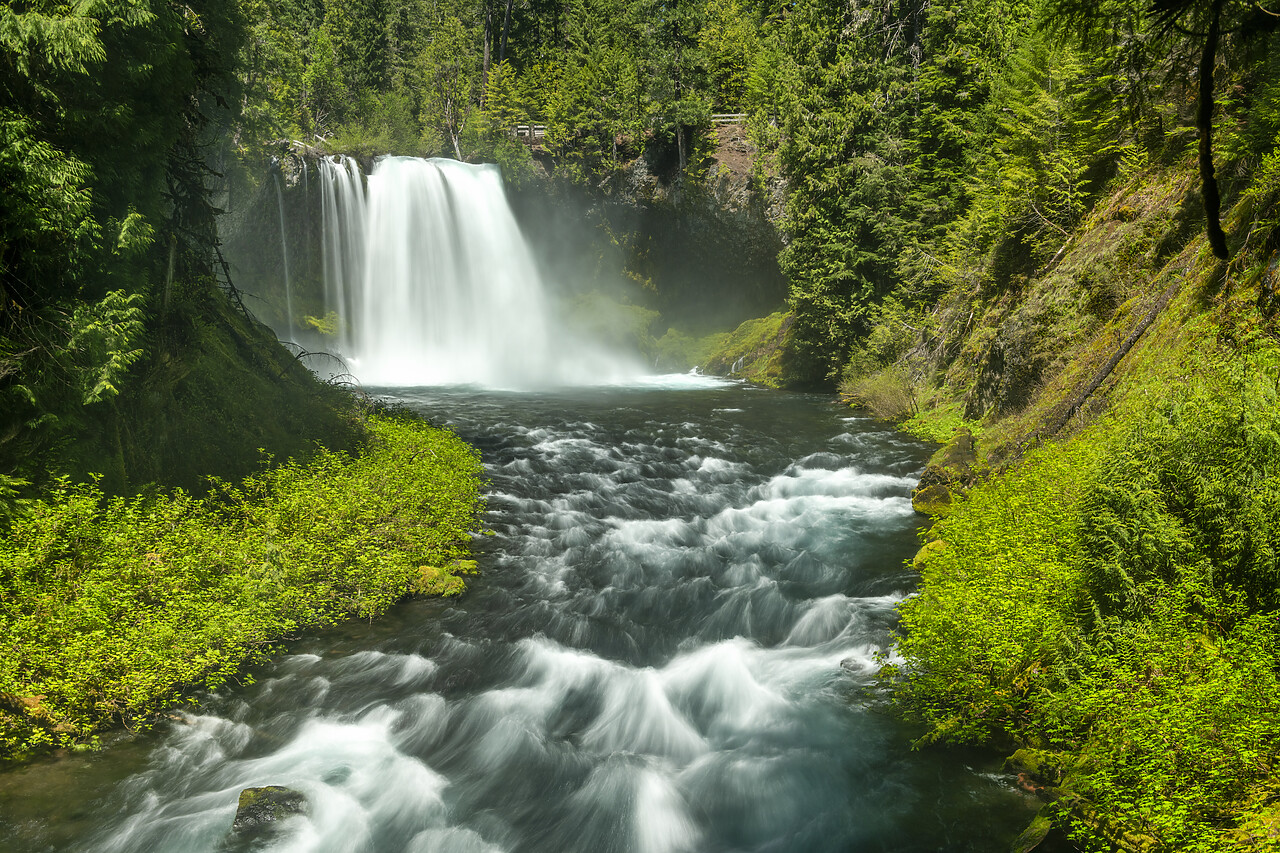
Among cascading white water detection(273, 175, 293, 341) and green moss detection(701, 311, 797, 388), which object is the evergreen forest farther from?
cascading white water detection(273, 175, 293, 341)

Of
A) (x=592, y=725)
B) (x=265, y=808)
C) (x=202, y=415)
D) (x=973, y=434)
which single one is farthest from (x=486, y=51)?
(x=265, y=808)

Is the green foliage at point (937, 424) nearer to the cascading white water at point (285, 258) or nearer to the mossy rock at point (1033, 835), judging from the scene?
the mossy rock at point (1033, 835)

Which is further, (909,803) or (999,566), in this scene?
(999,566)

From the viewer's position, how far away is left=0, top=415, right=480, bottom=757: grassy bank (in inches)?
260

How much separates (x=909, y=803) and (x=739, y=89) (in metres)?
42.0

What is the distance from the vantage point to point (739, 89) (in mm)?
41219

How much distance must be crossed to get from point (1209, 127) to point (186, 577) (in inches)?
395

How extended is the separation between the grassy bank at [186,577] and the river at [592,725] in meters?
0.38

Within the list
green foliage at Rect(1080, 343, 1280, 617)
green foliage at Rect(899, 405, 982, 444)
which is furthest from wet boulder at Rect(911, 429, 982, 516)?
green foliage at Rect(1080, 343, 1280, 617)

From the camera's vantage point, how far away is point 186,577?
26.7 feet

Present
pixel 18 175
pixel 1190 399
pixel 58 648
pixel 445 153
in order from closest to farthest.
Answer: pixel 1190 399
pixel 58 648
pixel 18 175
pixel 445 153

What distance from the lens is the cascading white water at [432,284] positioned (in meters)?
34.4

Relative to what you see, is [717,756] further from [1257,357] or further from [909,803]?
[1257,357]

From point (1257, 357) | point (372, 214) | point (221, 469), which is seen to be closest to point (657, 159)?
point (372, 214)
